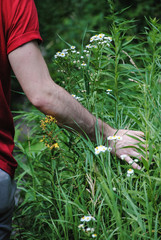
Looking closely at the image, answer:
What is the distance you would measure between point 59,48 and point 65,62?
3590 mm

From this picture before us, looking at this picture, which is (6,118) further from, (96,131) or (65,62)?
(65,62)

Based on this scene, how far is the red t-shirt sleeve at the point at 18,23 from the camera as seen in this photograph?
143cm

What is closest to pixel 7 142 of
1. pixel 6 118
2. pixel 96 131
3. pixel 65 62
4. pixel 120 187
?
pixel 6 118

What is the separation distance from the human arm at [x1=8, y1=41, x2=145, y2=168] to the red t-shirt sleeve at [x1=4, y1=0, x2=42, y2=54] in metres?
0.03

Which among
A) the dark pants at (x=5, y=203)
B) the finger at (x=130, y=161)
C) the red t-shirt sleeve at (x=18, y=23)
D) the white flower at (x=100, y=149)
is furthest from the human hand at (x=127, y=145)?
the red t-shirt sleeve at (x=18, y=23)

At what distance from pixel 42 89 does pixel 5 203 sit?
56 cm

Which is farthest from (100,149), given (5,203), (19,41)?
(19,41)

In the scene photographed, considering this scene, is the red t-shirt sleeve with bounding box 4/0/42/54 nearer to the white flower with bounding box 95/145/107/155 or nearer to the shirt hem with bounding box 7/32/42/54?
the shirt hem with bounding box 7/32/42/54

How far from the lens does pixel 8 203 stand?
64.4 inches

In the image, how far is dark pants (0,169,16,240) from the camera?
1.59 m

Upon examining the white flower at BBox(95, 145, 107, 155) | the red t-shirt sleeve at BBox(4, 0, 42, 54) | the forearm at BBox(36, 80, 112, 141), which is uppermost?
the red t-shirt sleeve at BBox(4, 0, 42, 54)

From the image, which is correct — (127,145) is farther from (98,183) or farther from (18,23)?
(18,23)

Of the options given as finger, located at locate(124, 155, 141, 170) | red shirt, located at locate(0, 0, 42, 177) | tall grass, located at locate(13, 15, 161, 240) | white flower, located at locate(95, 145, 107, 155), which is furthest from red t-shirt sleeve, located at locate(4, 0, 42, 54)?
finger, located at locate(124, 155, 141, 170)

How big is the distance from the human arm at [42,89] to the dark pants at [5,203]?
1.18 feet
